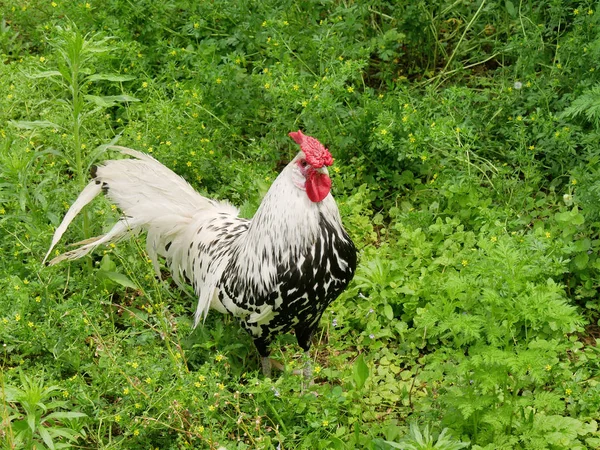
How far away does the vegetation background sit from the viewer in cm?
374

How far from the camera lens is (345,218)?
Result: 5.27m

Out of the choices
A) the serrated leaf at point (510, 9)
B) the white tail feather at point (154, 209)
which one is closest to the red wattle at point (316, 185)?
the white tail feather at point (154, 209)

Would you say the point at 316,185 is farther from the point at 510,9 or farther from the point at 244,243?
the point at 510,9

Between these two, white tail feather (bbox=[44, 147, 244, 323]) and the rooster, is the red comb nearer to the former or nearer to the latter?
the rooster

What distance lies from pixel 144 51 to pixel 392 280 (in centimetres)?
310

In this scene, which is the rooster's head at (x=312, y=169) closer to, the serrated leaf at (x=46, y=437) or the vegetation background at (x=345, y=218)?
the vegetation background at (x=345, y=218)

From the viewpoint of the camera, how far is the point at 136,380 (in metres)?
3.92

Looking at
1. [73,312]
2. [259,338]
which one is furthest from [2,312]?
[259,338]

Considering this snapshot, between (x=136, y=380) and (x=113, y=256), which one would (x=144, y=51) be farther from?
(x=136, y=380)

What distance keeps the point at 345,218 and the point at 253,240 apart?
147cm

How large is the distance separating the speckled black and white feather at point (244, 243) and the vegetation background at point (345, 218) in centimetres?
20

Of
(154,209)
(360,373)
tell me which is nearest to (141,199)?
(154,209)

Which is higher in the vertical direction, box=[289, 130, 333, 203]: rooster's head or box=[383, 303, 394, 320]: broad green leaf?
box=[289, 130, 333, 203]: rooster's head

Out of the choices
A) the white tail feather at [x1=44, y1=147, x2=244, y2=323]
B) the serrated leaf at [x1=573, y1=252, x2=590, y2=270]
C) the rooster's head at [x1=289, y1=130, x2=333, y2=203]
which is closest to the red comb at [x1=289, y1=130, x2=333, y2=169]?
the rooster's head at [x1=289, y1=130, x2=333, y2=203]
